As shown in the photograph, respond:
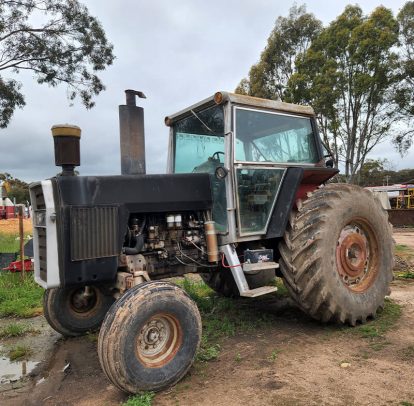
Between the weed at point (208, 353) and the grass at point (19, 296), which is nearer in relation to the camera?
the weed at point (208, 353)

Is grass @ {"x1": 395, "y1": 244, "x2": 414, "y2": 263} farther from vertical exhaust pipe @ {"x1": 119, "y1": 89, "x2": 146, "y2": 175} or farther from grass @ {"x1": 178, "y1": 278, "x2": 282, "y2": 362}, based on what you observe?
vertical exhaust pipe @ {"x1": 119, "y1": 89, "x2": 146, "y2": 175}

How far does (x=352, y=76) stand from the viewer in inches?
712

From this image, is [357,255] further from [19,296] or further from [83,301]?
[19,296]

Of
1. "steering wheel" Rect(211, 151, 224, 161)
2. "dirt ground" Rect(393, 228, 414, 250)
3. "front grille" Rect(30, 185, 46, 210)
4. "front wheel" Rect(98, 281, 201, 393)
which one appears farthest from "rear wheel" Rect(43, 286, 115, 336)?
"dirt ground" Rect(393, 228, 414, 250)

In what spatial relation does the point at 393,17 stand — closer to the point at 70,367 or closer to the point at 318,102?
the point at 318,102

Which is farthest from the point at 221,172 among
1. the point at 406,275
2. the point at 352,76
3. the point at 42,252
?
the point at 352,76

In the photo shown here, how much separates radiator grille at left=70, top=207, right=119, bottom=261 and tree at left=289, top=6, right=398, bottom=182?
15404mm

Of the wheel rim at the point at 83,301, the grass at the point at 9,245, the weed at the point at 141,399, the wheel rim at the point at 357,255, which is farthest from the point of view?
the grass at the point at 9,245

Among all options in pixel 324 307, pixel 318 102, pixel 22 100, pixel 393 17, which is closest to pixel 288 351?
pixel 324 307

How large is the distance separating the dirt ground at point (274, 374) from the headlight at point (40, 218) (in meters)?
1.33

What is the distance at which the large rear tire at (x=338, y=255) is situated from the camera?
13.1ft

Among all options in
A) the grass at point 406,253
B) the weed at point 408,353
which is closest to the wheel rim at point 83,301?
the weed at point 408,353

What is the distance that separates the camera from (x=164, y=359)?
3174mm

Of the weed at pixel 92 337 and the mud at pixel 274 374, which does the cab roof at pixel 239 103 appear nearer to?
the mud at pixel 274 374
